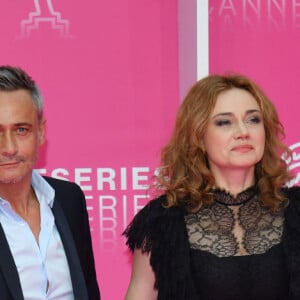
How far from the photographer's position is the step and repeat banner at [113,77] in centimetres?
280

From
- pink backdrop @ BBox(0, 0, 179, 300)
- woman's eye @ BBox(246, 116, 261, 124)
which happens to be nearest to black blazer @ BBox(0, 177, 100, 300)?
pink backdrop @ BBox(0, 0, 179, 300)

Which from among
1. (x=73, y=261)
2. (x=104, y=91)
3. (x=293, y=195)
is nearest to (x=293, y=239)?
Answer: (x=293, y=195)

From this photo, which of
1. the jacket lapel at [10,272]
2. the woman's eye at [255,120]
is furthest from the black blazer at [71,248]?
the woman's eye at [255,120]

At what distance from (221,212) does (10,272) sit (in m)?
0.69

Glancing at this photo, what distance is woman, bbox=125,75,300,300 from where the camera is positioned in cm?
220

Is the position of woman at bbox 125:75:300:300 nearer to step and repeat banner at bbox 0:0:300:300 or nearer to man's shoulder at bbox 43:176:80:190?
man's shoulder at bbox 43:176:80:190

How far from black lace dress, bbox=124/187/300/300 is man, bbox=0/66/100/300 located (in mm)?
250

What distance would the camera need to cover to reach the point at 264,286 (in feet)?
7.19

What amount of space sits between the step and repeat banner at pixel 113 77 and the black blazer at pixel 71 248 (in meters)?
0.46

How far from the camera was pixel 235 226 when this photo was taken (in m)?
2.28

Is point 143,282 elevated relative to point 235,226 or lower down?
lower down

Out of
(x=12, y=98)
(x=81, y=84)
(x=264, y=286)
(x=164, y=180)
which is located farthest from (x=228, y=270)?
(x=81, y=84)

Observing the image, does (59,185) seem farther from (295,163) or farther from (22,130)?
(295,163)

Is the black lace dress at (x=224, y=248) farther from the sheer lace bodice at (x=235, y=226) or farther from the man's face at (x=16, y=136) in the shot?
the man's face at (x=16, y=136)
